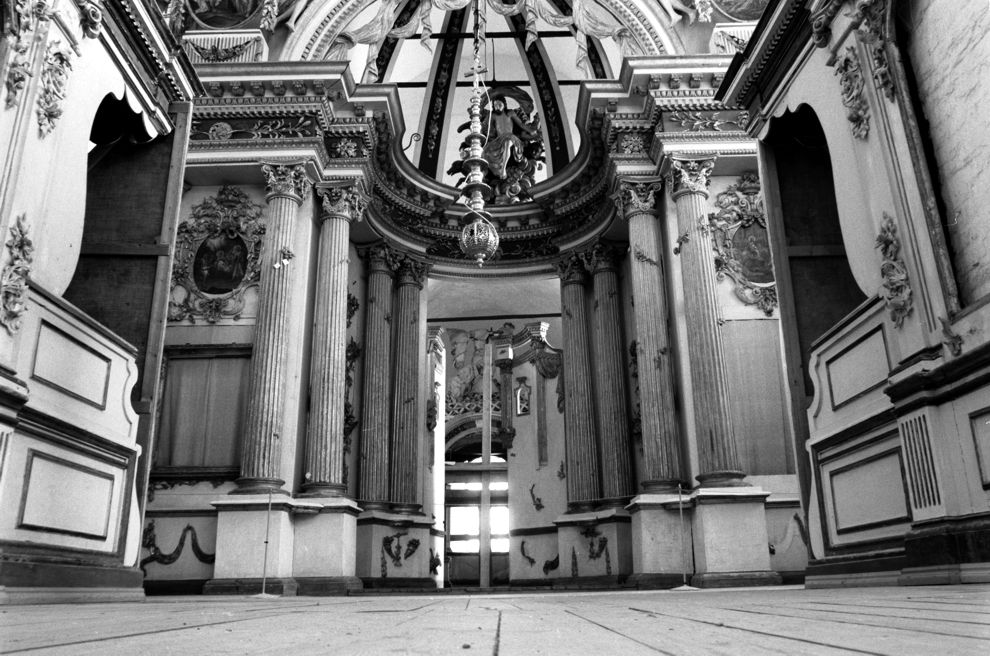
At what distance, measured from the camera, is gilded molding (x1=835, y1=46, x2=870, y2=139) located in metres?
4.78

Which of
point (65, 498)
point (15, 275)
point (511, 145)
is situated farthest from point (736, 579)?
point (511, 145)

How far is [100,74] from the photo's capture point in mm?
5188

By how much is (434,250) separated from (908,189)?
9.92m

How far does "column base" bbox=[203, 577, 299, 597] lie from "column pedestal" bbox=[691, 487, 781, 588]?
4362 millimetres

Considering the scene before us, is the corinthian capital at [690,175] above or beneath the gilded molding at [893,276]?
above

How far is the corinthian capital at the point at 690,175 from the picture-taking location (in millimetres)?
9844

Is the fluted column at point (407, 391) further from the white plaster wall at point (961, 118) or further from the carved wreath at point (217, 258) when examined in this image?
the white plaster wall at point (961, 118)

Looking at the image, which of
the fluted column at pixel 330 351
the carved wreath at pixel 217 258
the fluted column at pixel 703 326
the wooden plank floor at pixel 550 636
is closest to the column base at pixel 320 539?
the fluted column at pixel 330 351

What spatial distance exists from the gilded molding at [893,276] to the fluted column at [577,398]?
745 centimetres

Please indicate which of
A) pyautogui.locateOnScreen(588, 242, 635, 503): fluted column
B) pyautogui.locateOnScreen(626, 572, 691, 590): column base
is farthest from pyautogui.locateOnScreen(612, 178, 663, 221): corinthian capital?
pyautogui.locateOnScreen(626, 572, 691, 590): column base

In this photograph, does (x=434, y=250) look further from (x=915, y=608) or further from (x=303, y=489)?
(x=915, y=608)

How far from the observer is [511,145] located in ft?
43.0

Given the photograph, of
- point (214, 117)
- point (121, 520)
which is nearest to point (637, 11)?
point (214, 117)

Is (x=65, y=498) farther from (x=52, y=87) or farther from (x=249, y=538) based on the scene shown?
(x=249, y=538)
